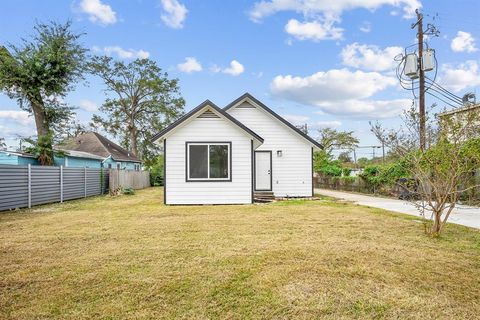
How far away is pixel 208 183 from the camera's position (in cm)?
1186

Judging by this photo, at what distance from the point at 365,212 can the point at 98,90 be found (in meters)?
31.7

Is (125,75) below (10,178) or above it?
above

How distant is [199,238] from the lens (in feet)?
19.8

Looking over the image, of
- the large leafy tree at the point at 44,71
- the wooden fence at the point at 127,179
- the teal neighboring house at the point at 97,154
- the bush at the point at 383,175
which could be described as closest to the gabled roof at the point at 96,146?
the teal neighboring house at the point at 97,154

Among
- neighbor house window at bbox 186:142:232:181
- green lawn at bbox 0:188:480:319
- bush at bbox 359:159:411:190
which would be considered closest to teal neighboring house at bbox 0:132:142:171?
neighbor house window at bbox 186:142:232:181

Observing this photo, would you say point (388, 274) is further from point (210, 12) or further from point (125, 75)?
point (125, 75)

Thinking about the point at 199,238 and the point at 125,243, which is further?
the point at 199,238

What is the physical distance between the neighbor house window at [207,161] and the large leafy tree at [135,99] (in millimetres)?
23475

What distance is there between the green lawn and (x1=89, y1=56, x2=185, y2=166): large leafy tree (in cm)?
2808

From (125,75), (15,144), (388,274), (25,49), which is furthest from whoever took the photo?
(125,75)

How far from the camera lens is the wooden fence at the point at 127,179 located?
18.5 m

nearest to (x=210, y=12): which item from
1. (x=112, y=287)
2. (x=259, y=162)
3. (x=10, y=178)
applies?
(x=259, y=162)

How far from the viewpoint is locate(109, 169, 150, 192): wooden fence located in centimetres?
1853

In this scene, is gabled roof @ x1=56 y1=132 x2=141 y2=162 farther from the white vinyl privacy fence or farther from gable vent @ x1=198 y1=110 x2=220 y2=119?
gable vent @ x1=198 y1=110 x2=220 y2=119
